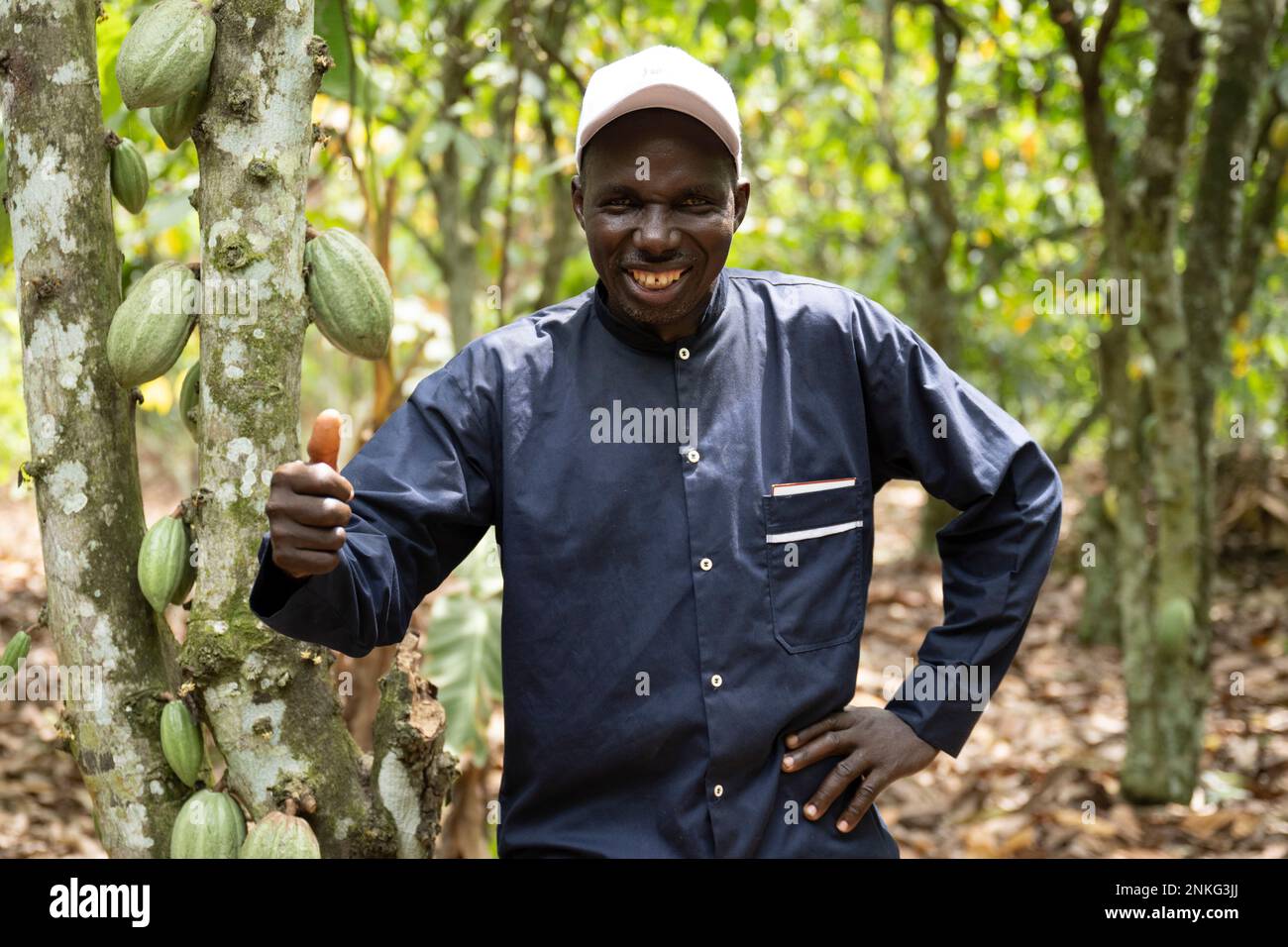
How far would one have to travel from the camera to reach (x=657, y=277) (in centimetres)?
167

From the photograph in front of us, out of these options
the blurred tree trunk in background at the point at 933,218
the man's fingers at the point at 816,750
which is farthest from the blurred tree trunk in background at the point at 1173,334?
the man's fingers at the point at 816,750

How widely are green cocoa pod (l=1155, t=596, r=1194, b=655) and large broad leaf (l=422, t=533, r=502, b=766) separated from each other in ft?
6.04

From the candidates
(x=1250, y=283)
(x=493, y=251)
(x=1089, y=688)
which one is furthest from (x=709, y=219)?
(x=493, y=251)

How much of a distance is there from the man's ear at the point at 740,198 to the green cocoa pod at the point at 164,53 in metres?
0.70

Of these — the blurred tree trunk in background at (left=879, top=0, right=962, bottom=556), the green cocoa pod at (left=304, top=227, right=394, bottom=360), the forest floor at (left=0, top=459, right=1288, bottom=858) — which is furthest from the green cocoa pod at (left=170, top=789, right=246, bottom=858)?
the blurred tree trunk in background at (left=879, top=0, right=962, bottom=556)

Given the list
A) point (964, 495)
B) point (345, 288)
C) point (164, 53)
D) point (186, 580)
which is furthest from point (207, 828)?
point (964, 495)

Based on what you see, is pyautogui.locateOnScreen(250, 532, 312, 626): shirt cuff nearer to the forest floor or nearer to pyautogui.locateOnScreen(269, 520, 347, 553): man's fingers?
pyautogui.locateOnScreen(269, 520, 347, 553): man's fingers

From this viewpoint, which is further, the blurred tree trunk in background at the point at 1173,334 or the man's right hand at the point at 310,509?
→ the blurred tree trunk in background at the point at 1173,334

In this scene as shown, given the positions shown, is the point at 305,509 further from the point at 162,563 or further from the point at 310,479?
the point at 162,563

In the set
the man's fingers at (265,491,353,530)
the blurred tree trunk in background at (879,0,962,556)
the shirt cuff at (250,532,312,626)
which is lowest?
the shirt cuff at (250,532,312,626)

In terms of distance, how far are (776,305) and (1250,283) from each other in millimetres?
3063

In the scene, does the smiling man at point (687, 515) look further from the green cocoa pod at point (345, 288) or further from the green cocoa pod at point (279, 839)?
the green cocoa pod at point (279, 839)

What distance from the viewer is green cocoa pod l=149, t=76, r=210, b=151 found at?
62.9 inches

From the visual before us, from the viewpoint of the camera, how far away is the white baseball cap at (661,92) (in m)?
1.64
